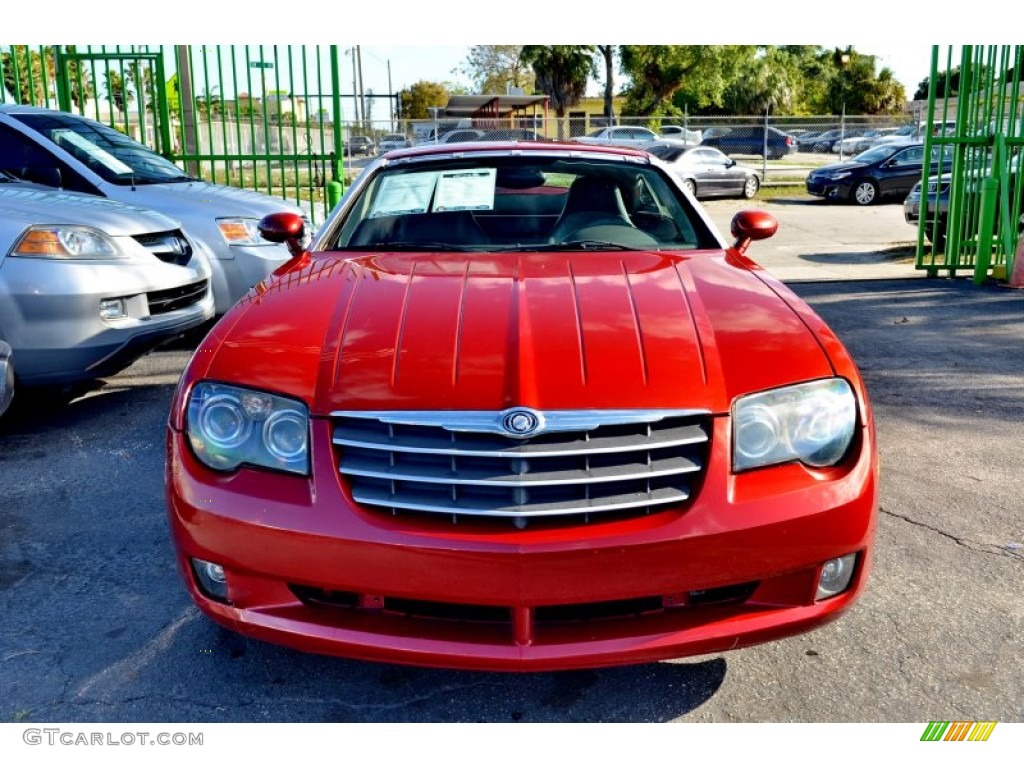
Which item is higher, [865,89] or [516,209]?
[865,89]

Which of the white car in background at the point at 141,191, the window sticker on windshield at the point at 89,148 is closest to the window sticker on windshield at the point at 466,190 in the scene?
the white car in background at the point at 141,191

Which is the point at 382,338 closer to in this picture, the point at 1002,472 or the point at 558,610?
the point at 558,610

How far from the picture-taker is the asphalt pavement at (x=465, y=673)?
239 centimetres

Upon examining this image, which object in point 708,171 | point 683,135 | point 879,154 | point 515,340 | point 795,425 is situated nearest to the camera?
point 795,425

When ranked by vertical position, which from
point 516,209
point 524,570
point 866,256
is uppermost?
point 516,209

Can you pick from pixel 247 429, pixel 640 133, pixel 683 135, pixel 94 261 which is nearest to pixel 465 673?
pixel 247 429

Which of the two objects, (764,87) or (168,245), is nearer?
(168,245)

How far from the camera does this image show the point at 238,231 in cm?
668

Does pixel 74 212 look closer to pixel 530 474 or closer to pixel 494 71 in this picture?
pixel 530 474

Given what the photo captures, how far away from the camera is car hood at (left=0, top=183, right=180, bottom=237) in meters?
4.72

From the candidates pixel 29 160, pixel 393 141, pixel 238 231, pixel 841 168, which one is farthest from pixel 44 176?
pixel 393 141

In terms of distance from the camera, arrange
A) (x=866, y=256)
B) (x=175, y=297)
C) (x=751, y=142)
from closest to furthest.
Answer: (x=175, y=297)
(x=866, y=256)
(x=751, y=142)

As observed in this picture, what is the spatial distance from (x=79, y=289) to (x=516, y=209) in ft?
7.40
